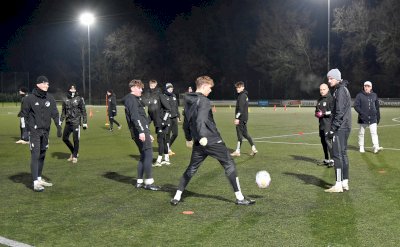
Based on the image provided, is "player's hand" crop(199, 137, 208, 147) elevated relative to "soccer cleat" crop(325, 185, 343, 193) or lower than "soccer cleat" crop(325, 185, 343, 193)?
elevated

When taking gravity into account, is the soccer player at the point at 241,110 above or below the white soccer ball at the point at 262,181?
above

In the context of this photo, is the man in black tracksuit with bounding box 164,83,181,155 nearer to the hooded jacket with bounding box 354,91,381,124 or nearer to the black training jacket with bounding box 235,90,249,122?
the black training jacket with bounding box 235,90,249,122

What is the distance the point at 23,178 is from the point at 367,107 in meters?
9.72

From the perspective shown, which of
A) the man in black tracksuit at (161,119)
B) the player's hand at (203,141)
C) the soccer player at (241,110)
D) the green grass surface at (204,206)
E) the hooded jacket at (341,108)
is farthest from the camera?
the soccer player at (241,110)

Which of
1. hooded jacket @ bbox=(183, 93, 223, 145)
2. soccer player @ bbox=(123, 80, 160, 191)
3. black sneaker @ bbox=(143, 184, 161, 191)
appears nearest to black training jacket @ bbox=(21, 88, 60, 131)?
soccer player @ bbox=(123, 80, 160, 191)

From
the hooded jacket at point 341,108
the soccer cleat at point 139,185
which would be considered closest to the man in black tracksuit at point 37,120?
the soccer cleat at point 139,185

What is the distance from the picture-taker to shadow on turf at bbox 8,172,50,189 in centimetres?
1051

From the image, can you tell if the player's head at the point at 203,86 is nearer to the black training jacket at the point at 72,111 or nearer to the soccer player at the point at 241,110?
the soccer player at the point at 241,110

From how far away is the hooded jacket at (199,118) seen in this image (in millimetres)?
7891

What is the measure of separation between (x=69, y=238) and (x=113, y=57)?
76.0 meters

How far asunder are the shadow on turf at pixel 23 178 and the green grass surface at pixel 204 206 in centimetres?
3

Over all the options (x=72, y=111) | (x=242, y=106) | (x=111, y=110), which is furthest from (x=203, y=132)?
(x=111, y=110)

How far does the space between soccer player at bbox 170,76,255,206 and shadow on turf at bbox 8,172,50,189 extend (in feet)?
12.1

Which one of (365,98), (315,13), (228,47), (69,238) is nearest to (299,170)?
(365,98)
